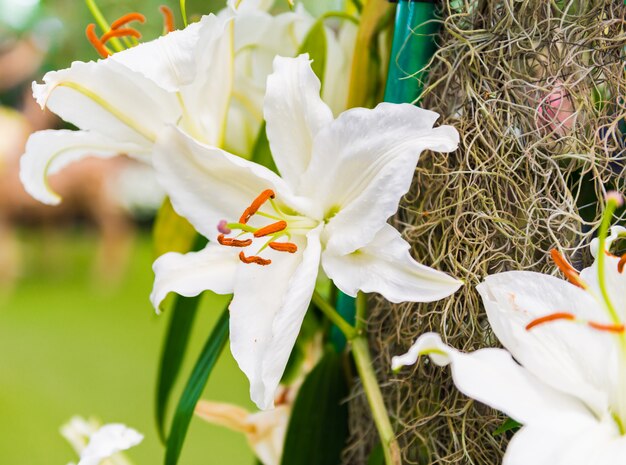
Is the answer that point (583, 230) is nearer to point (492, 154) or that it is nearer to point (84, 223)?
point (492, 154)

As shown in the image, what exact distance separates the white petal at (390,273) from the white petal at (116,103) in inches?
4.2

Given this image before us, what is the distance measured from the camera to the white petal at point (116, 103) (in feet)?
1.06

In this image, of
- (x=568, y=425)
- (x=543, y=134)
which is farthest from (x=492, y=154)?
(x=568, y=425)

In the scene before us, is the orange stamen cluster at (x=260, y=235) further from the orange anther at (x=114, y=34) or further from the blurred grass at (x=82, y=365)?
the blurred grass at (x=82, y=365)

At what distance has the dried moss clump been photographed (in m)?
0.31

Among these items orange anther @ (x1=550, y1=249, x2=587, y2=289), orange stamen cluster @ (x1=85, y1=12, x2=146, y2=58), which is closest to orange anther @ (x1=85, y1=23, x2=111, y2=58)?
orange stamen cluster @ (x1=85, y1=12, x2=146, y2=58)

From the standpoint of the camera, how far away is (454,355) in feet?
0.75

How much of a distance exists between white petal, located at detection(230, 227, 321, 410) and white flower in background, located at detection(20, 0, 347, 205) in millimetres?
77

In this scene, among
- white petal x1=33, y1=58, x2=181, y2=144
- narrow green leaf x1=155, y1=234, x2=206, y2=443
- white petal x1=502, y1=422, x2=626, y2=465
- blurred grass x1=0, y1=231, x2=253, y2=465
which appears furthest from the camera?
blurred grass x1=0, y1=231, x2=253, y2=465

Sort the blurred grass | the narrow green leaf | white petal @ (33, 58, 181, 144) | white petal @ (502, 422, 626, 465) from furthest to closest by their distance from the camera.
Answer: the blurred grass → the narrow green leaf → white petal @ (33, 58, 181, 144) → white petal @ (502, 422, 626, 465)

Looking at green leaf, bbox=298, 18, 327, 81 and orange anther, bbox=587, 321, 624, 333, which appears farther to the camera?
green leaf, bbox=298, 18, 327, 81

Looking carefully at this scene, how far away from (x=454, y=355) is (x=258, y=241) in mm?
114

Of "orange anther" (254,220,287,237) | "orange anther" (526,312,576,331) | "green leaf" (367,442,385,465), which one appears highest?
"orange anther" (254,220,287,237)

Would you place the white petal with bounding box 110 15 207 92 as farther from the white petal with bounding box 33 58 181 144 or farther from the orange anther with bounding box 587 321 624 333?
the orange anther with bounding box 587 321 624 333
